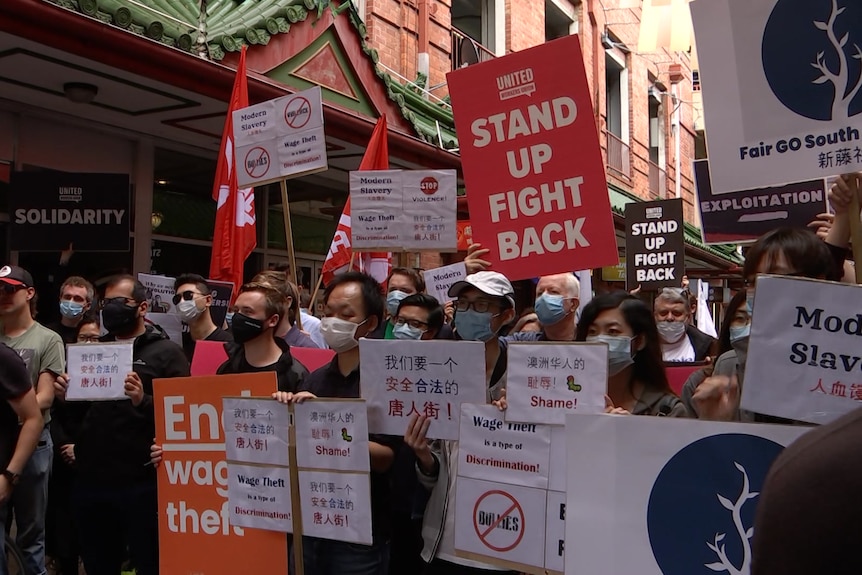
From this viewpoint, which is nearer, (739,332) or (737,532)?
(737,532)

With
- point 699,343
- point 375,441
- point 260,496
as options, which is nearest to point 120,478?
point 260,496

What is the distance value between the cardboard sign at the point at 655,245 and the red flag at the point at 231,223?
3646 mm

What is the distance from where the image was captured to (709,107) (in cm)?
255

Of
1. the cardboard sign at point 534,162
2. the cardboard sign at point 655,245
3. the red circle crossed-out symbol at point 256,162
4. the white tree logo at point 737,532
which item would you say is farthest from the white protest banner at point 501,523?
the cardboard sign at point 655,245

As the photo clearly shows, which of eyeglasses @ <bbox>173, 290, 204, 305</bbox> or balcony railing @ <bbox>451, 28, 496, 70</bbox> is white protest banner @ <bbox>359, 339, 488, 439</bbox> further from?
balcony railing @ <bbox>451, 28, 496, 70</bbox>

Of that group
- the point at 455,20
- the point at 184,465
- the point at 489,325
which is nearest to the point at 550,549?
the point at 489,325

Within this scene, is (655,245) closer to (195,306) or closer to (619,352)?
(195,306)

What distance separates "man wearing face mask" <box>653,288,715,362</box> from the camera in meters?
5.76

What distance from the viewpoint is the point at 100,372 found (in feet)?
12.4

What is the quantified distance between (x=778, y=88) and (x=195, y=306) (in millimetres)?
3821

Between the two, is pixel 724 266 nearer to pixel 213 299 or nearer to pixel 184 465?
pixel 213 299

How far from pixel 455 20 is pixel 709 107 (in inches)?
538

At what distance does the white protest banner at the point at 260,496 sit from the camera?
299cm

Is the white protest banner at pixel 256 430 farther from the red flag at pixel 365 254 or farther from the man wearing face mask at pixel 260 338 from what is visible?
the red flag at pixel 365 254
